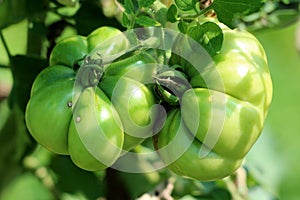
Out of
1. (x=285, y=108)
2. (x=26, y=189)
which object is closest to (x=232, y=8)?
(x=26, y=189)

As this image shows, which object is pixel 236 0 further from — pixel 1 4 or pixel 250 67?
pixel 1 4

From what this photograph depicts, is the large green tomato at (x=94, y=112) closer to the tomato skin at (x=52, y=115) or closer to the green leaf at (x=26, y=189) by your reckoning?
the tomato skin at (x=52, y=115)

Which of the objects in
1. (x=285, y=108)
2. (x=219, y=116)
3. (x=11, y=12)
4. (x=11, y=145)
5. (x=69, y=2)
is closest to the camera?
(x=219, y=116)

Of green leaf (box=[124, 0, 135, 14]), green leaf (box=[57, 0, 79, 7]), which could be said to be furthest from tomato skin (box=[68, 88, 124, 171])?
green leaf (box=[57, 0, 79, 7])

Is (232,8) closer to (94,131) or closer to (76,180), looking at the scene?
(94,131)

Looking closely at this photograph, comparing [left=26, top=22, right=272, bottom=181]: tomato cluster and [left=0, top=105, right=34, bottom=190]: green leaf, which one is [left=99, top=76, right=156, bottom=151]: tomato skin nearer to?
[left=26, top=22, right=272, bottom=181]: tomato cluster

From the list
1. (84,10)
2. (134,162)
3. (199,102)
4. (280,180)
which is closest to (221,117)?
(199,102)
